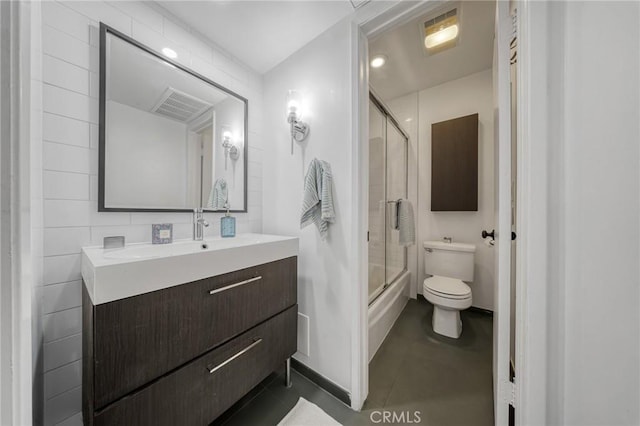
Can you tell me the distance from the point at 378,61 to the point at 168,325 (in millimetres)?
2359

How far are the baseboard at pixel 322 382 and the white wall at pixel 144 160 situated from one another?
4.25ft

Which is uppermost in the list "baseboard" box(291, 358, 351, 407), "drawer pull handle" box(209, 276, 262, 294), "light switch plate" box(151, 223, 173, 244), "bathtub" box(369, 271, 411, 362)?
"light switch plate" box(151, 223, 173, 244)

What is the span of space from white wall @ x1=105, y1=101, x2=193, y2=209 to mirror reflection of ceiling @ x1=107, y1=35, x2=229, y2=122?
6 cm

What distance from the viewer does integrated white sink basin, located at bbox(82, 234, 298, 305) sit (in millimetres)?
657

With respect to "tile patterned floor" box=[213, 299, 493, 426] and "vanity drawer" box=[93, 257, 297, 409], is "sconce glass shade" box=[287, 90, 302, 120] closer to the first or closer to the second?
"vanity drawer" box=[93, 257, 297, 409]

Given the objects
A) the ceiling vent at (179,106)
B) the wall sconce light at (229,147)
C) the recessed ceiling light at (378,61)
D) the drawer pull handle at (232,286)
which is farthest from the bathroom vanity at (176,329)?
the recessed ceiling light at (378,61)

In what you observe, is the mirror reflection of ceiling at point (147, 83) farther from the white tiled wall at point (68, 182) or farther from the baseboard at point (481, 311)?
the baseboard at point (481, 311)

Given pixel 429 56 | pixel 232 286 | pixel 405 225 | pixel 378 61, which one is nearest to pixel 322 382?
pixel 232 286

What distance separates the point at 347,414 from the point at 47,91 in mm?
2036

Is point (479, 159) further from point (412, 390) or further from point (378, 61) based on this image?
point (412, 390)

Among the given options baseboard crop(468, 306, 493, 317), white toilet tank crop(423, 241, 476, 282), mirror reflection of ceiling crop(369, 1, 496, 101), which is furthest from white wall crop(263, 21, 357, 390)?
baseboard crop(468, 306, 493, 317)

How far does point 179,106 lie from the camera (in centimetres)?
128

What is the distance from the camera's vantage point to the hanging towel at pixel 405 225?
2219 millimetres

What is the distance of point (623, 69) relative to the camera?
0.46 m
